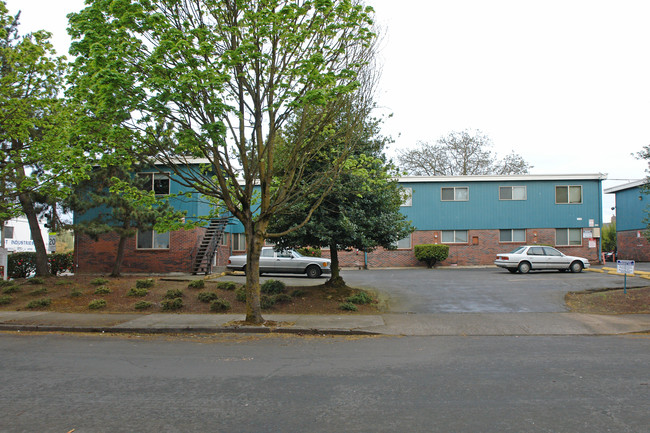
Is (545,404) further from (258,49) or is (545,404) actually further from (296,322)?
(258,49)

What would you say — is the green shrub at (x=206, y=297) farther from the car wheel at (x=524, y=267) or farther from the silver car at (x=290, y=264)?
the car wheel at (x=524, y=267)

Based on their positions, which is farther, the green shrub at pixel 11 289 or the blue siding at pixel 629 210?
the blue siding at pixel 629 210

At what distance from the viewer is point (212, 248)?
25047 mm

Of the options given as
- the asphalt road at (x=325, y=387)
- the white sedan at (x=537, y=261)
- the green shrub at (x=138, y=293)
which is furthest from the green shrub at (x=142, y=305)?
the white sedan at (x=537, y=261)

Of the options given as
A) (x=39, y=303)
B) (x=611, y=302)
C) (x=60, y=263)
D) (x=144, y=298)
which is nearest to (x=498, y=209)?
(x=611, y=302)

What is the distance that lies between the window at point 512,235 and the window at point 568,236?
2.13 meters

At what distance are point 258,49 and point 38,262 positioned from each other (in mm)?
14101

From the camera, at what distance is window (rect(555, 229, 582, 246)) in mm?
31531

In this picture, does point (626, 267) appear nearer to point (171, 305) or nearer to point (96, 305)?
point (171, 305)

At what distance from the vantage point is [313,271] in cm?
2425

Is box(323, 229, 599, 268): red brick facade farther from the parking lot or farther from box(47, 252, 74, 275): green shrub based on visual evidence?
box(47, 252, 74, 275): green shrub

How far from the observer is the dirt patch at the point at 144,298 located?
14.0 meters

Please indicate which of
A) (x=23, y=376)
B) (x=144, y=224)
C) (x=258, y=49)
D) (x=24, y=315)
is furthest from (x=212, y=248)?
(x=23, y=376)

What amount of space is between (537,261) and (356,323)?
15.8 m
